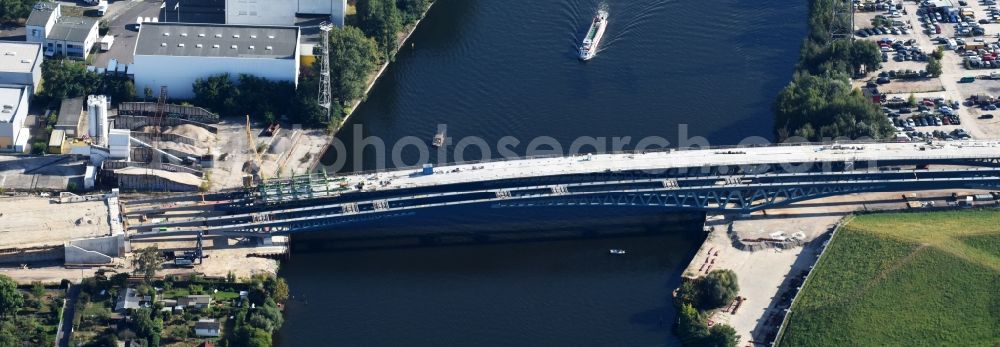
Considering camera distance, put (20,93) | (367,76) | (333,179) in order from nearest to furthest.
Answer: (333,179) → (20,93) → (367,76)

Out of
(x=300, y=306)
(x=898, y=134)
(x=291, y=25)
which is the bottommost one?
(x=300, y=306)

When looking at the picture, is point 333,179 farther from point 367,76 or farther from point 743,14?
point 743,14

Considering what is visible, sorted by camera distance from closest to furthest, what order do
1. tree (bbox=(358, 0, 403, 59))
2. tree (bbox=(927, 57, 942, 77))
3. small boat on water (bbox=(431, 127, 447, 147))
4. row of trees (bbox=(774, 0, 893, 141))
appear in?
1. row of trees (bbox=(774, 0, 893, 141))
2. small boat on water (bbox=(431, 127, 447, 147))
3. tree (bbox=(358, 0, 403, 59))
4. tree (bbox=(927, 57, 942, 77))

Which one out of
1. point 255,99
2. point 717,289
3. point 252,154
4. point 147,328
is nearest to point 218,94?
point 255,99

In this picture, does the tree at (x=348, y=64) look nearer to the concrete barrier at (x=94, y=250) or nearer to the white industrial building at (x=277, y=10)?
the white industrial building at (x=277, y=10)

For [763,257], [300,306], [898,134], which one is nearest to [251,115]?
[300,306]

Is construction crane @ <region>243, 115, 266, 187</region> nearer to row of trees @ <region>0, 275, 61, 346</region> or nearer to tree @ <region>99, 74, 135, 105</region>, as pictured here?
tree @ <region>99, 74, 135, 105</region>

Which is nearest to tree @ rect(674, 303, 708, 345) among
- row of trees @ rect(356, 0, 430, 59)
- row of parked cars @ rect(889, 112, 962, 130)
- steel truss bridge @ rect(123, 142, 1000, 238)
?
steel truss bridge @ rect(123, 142, 1000, 238)
